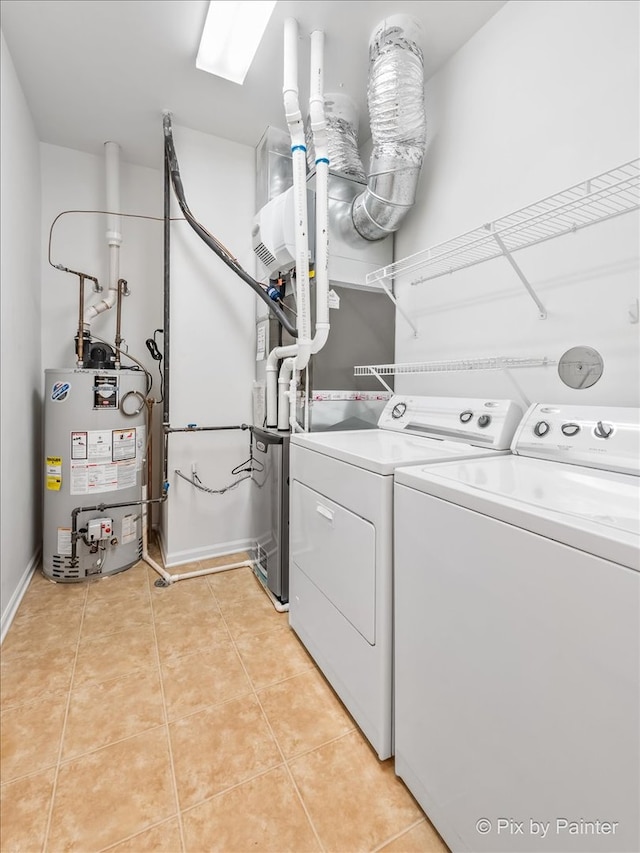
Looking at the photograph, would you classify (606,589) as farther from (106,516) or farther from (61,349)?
(61,349)

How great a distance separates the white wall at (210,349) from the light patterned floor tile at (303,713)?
1264 mm

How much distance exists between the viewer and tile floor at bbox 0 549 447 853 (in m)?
0.95

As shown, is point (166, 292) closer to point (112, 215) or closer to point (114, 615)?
point (112, 215)

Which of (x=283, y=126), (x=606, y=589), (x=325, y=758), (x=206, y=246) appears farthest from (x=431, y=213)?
(x=325, y=758)

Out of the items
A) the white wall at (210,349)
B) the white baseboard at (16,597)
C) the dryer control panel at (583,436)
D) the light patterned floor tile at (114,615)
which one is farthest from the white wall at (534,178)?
the white baseboard at (16,597)

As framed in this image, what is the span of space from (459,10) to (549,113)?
2.33 ft

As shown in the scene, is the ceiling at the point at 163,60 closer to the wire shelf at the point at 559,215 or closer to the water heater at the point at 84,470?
the wire shelf at the point at 559,215

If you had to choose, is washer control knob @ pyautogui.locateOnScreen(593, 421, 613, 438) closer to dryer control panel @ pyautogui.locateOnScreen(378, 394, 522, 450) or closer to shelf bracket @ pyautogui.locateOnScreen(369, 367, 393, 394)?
dryer control panel @ pyautogui.locateOnScreen(378, 394, 522, 450)

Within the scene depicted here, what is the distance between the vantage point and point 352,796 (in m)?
1.04

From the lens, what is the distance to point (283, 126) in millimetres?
2404

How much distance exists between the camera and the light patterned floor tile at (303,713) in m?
1.21

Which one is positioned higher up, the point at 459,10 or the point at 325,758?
the point at 459,10

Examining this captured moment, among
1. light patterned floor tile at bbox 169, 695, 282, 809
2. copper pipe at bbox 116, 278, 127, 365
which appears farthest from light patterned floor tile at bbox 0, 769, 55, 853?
copper pipe at bbox 116, 278, 127, 365

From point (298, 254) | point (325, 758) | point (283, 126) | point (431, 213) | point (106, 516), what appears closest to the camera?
point (325, 758)
